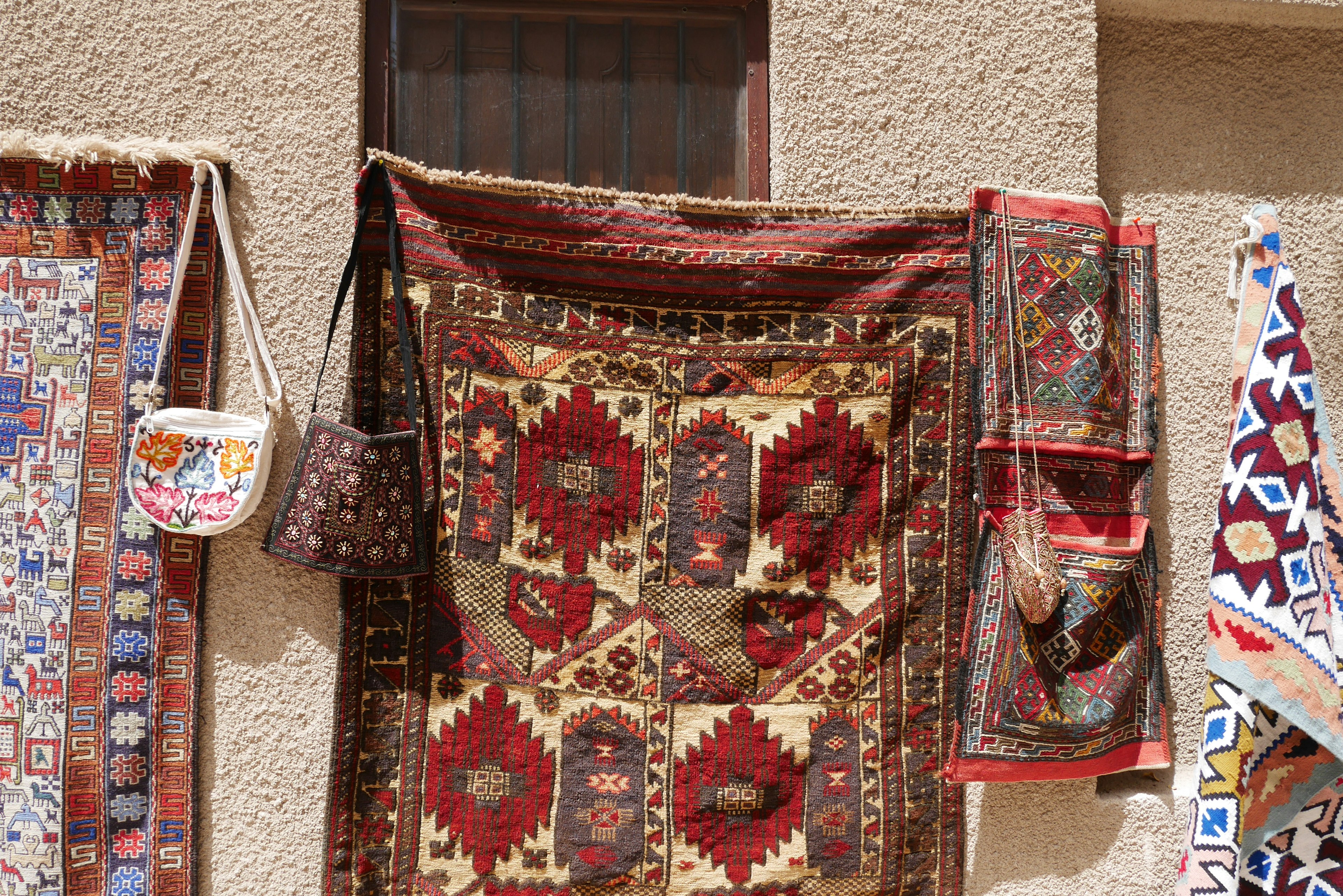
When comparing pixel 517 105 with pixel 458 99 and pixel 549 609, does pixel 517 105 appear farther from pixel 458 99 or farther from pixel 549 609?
pixel 549 609

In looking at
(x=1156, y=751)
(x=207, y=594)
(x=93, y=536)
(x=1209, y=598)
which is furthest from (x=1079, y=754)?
(x=93, y=536)

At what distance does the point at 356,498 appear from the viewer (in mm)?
1451

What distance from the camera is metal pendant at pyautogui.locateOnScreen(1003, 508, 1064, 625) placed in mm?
1526

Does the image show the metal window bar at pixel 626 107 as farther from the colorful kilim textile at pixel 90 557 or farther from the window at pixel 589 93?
the colorful kilim textile at pixel 90 557

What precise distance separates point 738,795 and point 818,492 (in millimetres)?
647

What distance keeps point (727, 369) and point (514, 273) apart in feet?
1.58

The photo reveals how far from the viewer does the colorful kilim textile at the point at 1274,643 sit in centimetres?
→ 158

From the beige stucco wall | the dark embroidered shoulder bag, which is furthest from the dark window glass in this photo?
the dark embroidered shoulder bag

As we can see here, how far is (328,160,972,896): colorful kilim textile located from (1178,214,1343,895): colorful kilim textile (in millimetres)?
546

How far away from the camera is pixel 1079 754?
1.64 metres

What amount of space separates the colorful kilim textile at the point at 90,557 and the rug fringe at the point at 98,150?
0.09 ft

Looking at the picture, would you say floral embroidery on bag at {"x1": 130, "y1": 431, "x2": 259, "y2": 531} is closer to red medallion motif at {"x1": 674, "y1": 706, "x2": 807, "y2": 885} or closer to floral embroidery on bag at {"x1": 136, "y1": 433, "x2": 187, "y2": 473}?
floral embroidery on bag at {"x1": 136, "y1": 433, "x2": 187, "y2": 473}

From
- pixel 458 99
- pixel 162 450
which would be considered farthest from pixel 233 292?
pixel 458 99

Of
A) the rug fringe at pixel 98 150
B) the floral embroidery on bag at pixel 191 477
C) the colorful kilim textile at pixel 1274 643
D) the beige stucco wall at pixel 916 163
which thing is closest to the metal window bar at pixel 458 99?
the beige stucco wall at pixel 916 163
